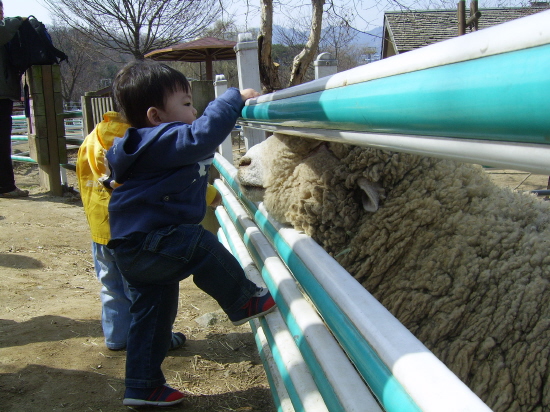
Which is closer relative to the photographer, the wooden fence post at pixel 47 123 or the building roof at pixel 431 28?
the wooden fence post at pixel 47 123

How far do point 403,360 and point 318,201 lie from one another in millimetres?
1297

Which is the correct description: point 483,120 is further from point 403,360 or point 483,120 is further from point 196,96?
point 196,96

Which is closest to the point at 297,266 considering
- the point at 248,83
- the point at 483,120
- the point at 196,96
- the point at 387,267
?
the point at 387,267

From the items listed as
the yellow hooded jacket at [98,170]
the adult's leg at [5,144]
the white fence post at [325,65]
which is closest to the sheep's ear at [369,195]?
the yellow hooded jacket at [98,170]

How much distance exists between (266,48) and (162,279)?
636cm

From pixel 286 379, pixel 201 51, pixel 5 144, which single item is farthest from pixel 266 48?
pixel 201 51

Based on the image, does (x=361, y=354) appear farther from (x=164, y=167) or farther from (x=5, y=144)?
→ (x=5, y=144)

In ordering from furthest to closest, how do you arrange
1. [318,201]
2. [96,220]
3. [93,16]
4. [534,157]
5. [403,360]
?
[93,16], [96,220], [318,201], [403,360], [534,157]

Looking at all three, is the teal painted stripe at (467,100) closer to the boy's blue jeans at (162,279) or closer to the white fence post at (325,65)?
the boy's blue jeans at (162,279)

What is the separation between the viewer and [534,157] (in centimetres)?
50

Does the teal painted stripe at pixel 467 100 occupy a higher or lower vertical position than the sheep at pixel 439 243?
higher

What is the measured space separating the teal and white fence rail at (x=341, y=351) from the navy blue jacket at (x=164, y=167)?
1.45 feet

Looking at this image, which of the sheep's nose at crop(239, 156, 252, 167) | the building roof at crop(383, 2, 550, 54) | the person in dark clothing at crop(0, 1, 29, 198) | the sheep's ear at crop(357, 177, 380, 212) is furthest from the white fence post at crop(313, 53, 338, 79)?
the building roof at crop(383, 2, 550, 54)

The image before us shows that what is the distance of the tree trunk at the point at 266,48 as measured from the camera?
25.2ft
